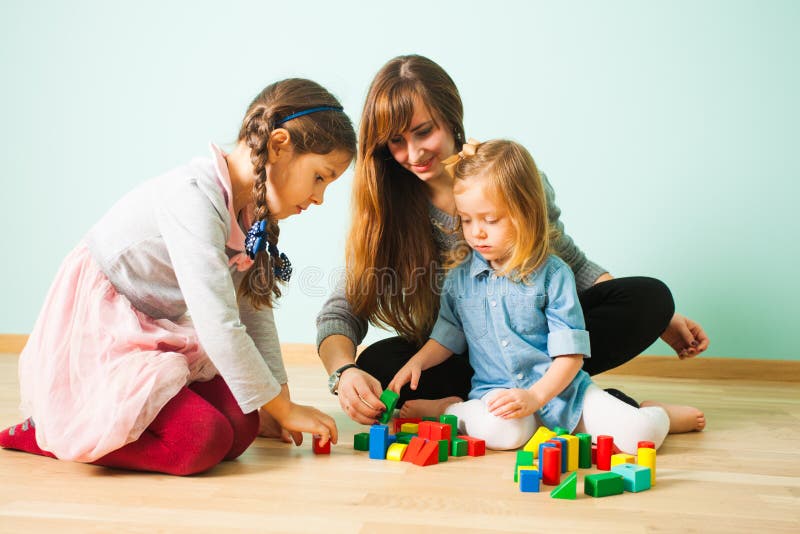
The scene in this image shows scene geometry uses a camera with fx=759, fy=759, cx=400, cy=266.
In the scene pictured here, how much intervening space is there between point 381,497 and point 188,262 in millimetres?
475

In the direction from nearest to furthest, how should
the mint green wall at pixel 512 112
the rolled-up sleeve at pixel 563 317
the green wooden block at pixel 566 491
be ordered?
the green wooden block at pixel 566 491 < the rolled-up sleeve at pixel 563 317 < the mint green wall at pixel 512 112

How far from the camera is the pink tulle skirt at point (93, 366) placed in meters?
1.18

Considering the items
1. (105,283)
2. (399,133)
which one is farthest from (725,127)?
(105,283)

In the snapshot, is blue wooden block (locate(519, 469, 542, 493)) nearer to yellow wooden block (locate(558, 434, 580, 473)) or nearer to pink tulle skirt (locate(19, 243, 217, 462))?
yellow wooden block (locate(558, 434, 580, 473))

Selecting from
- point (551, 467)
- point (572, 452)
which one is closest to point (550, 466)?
point (551, 467)

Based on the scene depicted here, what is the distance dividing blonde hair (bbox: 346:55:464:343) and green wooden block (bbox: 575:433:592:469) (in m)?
0.55

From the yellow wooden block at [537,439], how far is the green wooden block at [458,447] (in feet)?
0.35

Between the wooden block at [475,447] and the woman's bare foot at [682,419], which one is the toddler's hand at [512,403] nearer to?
the wooden block at [475,447]

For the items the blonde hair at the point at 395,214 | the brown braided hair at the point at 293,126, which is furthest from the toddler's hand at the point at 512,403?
the brown braided hair at the point at 293,126

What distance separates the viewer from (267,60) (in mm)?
2744

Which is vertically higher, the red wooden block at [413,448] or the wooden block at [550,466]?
the wooden block at [550,466]

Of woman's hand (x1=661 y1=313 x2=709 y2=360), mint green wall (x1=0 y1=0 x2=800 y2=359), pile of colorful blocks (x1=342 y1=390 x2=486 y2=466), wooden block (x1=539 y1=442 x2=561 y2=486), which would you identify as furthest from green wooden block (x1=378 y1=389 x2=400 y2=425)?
mint green wall (x1=0 y1=0 x2=800 y2=359)

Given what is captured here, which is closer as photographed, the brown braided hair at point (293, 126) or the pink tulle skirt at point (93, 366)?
the pink tulle skirt at point (93, 366)

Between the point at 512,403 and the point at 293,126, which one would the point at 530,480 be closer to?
the point at 512,403
